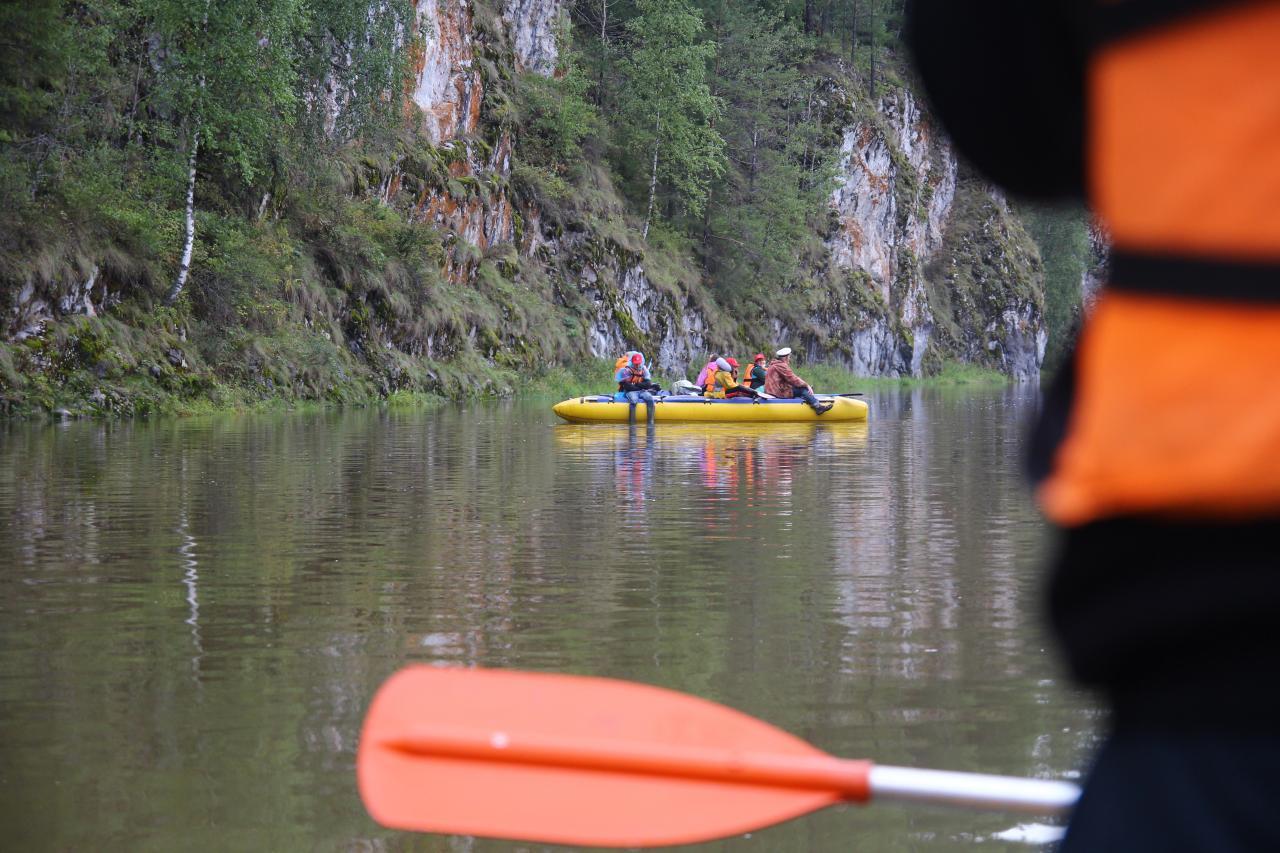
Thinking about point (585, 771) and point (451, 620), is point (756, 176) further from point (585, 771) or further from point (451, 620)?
point (585, 771)

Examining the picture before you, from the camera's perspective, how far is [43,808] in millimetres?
4098

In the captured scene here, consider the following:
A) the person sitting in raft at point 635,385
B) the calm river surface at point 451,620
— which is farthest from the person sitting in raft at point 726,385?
the calm river surface at point 451,620

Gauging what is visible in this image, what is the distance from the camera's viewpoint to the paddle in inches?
92.8

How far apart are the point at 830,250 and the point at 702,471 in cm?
4702

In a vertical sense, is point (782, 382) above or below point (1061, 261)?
below

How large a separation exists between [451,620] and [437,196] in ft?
103

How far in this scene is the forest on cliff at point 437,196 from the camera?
2461cm

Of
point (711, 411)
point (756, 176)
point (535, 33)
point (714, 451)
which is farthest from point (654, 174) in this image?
point (714, 451)

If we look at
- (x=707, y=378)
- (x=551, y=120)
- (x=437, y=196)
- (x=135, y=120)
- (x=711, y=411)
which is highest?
(x=551, y=120)

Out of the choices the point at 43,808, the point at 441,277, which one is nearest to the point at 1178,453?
the point at 43,808

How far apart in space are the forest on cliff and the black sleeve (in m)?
7.05

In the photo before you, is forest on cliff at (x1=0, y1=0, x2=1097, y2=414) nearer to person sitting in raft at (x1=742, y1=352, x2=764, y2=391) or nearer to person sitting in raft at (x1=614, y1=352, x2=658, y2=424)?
person sitting in raft at (x1=614, y1=352, x2=658, y2=424)

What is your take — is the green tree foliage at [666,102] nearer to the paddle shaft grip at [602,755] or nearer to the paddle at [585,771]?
the paddle at [585,771]

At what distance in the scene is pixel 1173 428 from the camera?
1037 mm
